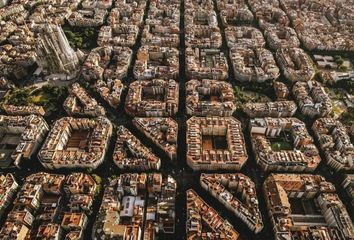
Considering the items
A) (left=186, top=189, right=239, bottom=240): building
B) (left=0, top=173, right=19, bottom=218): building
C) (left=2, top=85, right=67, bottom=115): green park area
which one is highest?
(left=2, top=85, right=67, bottom=115): green park area

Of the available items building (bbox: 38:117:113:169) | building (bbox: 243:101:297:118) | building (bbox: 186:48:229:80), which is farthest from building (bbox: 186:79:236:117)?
building (bbox: 38:117:113:169)

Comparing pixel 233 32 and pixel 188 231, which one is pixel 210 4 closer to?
pixel 233 32

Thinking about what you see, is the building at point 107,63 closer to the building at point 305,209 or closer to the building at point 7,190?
the building at point 7,190

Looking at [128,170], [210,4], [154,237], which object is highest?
[210,4]

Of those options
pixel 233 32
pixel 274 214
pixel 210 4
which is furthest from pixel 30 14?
pixel 274 214

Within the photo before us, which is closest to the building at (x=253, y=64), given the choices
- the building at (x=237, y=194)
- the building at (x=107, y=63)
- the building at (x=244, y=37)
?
the building at (x=244, y=37)

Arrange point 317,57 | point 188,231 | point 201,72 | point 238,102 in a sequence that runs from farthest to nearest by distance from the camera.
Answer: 1. point 317,57
2. point 201,72
3. point 238,102
4. point 188,231

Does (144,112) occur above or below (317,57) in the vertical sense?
below

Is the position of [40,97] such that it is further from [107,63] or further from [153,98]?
[153,98]

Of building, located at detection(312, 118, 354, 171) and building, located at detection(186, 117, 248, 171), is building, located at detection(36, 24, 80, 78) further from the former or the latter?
building, located at detection(312, 118, 354, 171)
